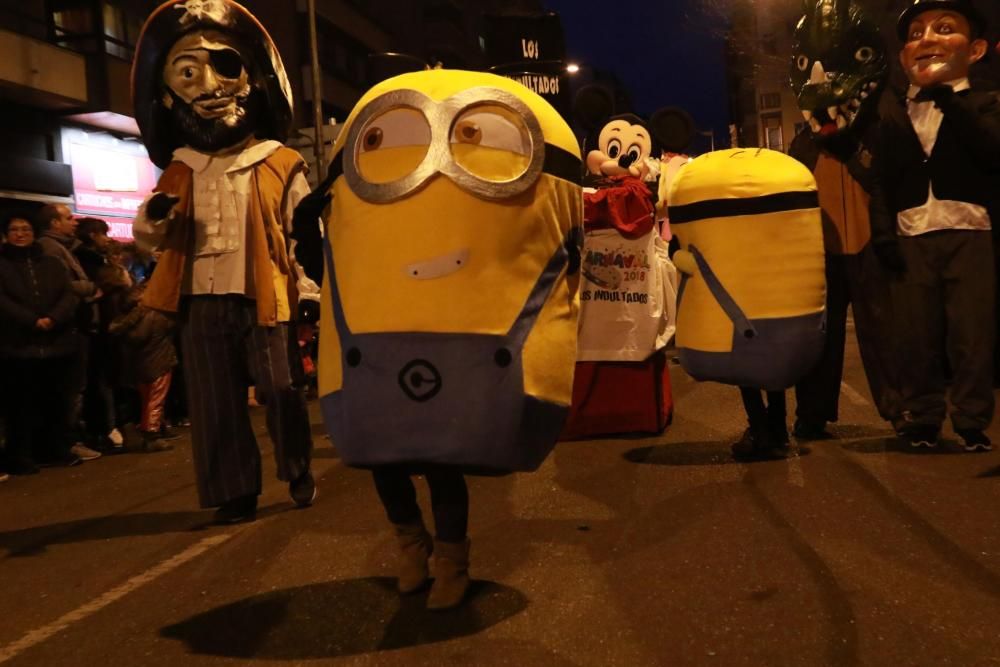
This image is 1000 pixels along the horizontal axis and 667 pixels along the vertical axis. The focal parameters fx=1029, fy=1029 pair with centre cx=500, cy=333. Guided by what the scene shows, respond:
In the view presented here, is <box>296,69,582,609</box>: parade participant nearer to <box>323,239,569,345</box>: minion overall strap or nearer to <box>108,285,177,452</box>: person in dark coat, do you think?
<box>323,239,569,345</box>: minion overall strap

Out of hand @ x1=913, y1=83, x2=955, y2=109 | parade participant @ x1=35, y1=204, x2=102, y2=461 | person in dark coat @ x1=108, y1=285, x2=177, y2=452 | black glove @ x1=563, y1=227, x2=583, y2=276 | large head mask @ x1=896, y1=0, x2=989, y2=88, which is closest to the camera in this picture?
black glove @ x1=563, y1=227, x2=583, y2=276

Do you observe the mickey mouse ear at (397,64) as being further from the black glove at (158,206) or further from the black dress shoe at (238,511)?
the black dress shoe at (238,511)

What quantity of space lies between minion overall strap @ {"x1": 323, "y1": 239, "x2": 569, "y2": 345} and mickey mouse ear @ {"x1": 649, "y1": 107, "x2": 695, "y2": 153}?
389cm

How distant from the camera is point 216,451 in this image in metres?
4.52

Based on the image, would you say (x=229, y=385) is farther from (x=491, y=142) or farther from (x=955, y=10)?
(x=955, y=10)

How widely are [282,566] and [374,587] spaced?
539mm

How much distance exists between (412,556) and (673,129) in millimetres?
4323

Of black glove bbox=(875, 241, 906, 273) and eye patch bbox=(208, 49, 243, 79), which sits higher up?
eye patch bbox=(208, 49, 243, 79)

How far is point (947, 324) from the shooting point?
18.1ft

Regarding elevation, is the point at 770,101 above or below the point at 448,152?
above

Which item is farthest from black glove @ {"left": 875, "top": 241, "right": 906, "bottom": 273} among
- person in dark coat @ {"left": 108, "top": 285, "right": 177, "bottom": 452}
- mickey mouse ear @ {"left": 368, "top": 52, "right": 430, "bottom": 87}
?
person in dark coat @ {"left": 108, "top": 285, "right": 177, "bottom": 452}

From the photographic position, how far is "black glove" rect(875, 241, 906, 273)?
18.1 feet

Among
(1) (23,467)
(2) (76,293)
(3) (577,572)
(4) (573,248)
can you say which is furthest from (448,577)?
(2) (76,293)

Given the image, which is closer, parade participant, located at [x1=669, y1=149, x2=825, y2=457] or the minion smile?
the minion smile
